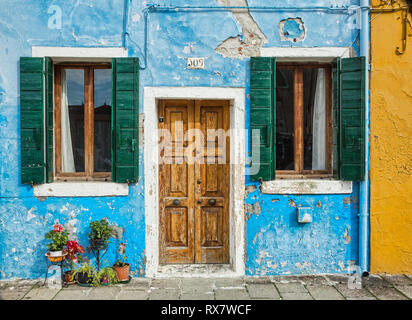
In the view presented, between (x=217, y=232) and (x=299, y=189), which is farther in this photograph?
(x=217, y=232)

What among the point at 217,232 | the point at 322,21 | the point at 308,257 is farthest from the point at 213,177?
the point at 322,21

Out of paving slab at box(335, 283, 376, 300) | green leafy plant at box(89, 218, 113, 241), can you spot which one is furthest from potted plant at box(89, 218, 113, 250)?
paving slab at box(335, 283, 376, 300)

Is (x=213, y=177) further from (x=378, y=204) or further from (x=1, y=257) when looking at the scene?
(x=1, y=257)

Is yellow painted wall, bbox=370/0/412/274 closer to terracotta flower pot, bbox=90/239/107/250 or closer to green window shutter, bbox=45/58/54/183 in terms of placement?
terracotta flower pot, bbox=90/239/107/250

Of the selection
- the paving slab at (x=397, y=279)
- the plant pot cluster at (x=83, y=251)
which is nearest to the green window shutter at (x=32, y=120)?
the plant pot cluster at (x=83, y=251)

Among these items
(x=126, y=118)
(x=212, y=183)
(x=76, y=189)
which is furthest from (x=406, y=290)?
(x=76, y=189)

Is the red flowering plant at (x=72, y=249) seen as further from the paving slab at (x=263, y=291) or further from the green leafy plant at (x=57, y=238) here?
the paving slab at (x=263, y=291)

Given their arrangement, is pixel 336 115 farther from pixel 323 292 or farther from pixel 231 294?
pixel 231 294

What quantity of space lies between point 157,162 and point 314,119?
222 centimetres

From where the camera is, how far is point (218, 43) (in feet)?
15.4

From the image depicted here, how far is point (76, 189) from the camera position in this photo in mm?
4609

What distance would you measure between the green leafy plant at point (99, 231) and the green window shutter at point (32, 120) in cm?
88

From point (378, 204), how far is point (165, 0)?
386 centimetres

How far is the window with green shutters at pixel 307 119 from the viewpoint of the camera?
465 centimetres
